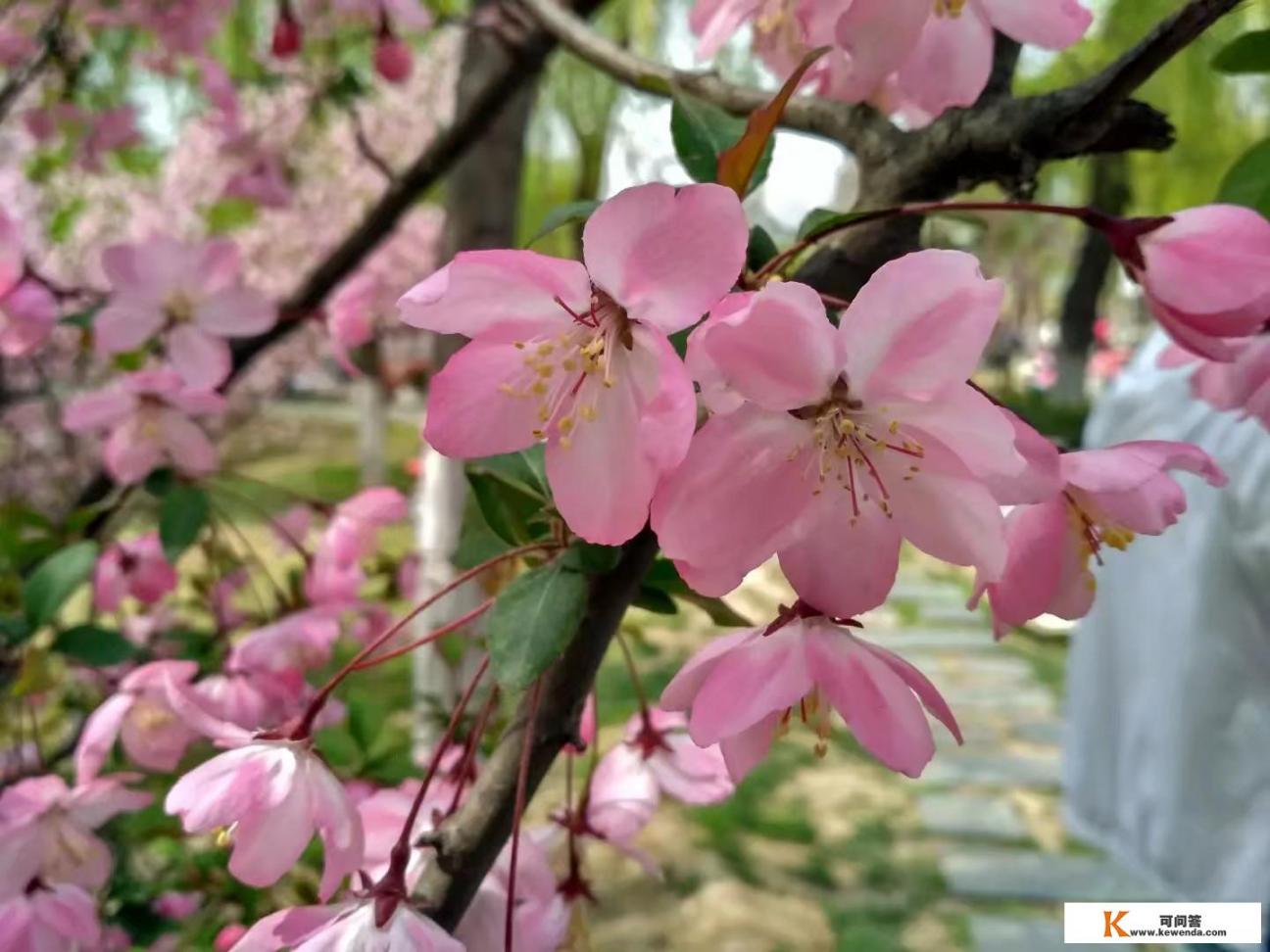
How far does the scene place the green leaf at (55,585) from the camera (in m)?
0.77

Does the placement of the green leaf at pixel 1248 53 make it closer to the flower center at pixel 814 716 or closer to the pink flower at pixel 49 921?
the flower center at pixel 814 716

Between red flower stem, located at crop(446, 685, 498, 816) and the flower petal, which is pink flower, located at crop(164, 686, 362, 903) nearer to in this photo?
red flower stem, located at crop(446, 685, 498, 816)

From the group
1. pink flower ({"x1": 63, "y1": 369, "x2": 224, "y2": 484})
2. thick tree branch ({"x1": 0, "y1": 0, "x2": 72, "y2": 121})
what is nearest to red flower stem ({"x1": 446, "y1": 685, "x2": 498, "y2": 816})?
pink flower ({"x1": 63, "y1": 369, "x2": 224, "y2": 484})

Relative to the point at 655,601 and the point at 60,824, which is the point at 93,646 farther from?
the point at 655,601

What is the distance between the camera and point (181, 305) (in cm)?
90

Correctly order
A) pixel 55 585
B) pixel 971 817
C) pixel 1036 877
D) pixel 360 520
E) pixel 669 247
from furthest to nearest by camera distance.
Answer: pixel 971 817 < pixel 1036 877 < pixel 360 520 < pixel 55 585 < pixel 669 247

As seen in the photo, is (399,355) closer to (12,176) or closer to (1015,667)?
(12,176)

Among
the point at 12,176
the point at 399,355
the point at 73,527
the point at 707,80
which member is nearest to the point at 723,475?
the point at 707,80

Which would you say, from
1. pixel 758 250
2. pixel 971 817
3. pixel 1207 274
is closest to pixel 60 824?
pixel 758 250

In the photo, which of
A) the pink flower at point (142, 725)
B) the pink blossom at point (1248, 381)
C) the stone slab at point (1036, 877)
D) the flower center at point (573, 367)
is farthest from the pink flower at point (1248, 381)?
the stone slab at point (1036, 877)

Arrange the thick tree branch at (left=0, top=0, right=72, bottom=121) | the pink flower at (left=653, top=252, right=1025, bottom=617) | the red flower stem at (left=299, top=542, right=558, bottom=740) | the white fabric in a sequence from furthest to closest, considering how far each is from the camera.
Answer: the white fabric, the thick tree branch at (left=0, top=0, right=72, bottom=121), the red flower stem at (left=299, top=542, right=558, bottom=740), the pink flower at (left=653, top=252, right=1025, bottom=617)

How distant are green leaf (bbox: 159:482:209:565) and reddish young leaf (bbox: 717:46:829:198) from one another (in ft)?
2.33

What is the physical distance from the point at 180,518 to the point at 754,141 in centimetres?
74

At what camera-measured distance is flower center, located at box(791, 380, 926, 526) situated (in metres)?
0.34
